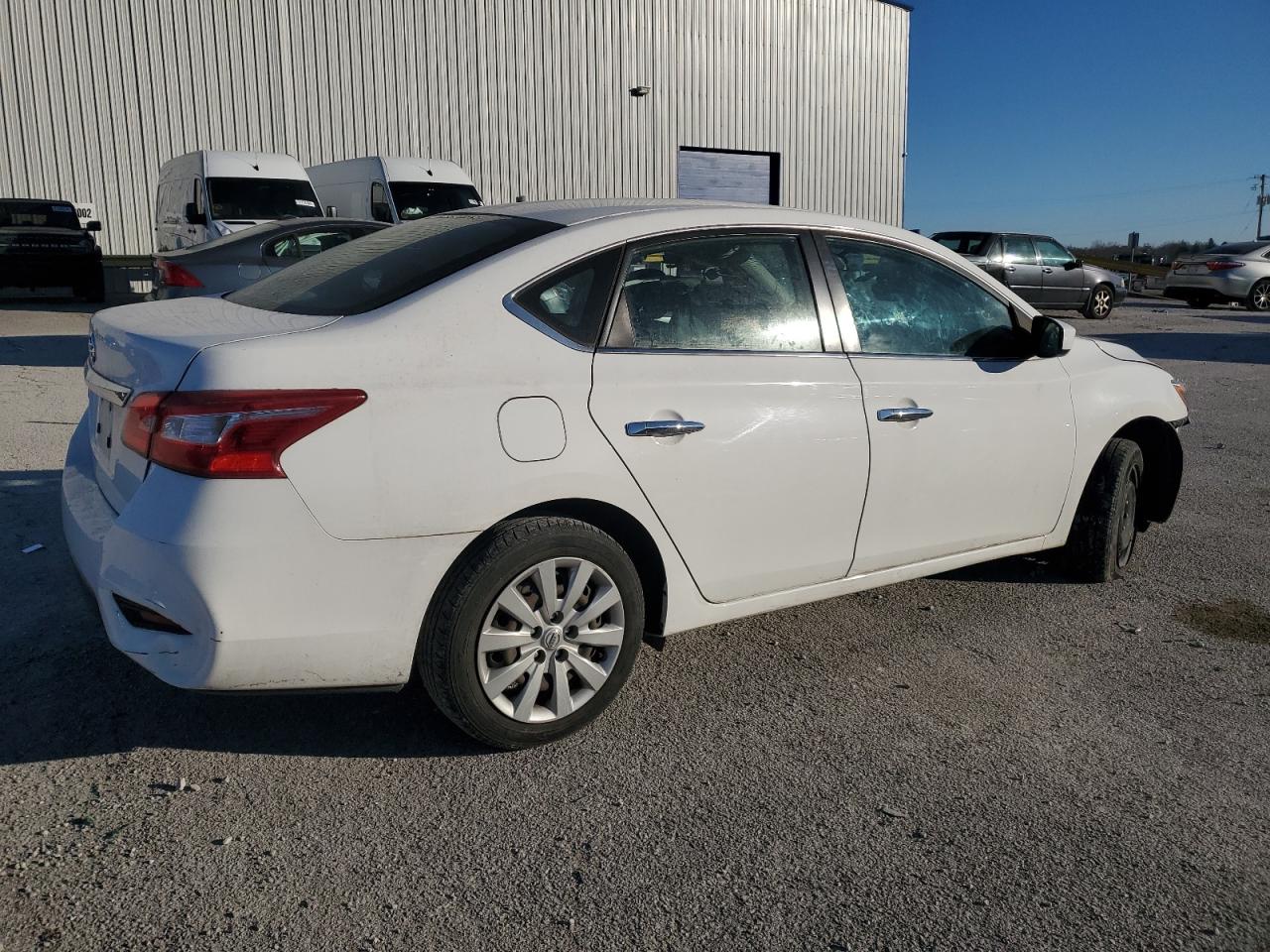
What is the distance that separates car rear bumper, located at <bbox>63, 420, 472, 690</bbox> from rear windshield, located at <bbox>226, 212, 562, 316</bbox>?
2.29ft

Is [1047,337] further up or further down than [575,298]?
further down

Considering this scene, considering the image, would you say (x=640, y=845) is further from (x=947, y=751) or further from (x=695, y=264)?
(x=695, y=264)

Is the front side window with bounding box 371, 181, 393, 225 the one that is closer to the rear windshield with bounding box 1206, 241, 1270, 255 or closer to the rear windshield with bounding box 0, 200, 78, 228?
the rear windshield with bounding box 0, 200, 78, 228

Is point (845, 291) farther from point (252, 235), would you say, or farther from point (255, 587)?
point (252, 235)

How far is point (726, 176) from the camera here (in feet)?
89.1

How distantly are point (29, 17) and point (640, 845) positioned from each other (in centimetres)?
2146

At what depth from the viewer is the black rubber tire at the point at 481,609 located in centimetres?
298

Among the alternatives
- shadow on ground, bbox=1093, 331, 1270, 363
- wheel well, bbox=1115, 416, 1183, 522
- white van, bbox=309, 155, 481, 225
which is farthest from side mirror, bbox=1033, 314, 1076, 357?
white van, bbox=309, 155, 481, 225

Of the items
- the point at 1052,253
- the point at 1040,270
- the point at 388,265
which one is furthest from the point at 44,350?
the point at 1052,253

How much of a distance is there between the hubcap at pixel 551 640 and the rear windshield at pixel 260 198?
13.9 metres

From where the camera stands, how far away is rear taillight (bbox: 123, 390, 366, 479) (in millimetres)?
2701

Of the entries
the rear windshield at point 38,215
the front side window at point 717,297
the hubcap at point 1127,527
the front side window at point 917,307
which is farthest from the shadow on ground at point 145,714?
the rear windshield at point 38,215

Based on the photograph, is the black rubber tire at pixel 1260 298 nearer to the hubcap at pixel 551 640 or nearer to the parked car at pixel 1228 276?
the parked car at pixel 1228 276

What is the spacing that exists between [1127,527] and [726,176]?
2353 cm
